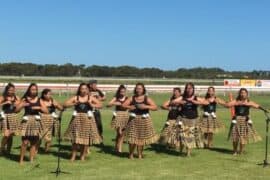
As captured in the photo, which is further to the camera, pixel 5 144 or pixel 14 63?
pixel 14 63

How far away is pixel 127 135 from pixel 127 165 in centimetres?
119

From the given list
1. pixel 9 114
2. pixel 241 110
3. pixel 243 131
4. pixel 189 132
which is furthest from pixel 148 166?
pixel 9 114

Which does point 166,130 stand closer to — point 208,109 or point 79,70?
point 208,109

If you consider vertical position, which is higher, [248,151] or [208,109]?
[208,109]

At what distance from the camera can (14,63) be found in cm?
11425

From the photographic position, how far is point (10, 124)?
587 inches

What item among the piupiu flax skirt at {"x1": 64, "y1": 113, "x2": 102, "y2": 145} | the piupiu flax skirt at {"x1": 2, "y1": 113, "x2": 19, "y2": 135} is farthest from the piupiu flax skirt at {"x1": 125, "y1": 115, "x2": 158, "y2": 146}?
the piupiu flax skirt at {"x1": 2, "y1": 113, "x2": 19, "y2": 135}

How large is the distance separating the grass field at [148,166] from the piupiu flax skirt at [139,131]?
20.2 inches

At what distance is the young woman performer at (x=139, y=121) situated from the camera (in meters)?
15.3

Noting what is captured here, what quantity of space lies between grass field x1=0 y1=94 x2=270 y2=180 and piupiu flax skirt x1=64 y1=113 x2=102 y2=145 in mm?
570

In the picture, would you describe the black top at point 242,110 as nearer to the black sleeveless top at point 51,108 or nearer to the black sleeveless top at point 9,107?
the black sleeveless top at point 51,108

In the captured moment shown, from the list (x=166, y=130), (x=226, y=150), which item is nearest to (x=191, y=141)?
(x=166, y=130)

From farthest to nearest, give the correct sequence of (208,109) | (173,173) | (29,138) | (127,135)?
(208,109) → (127,135) → (29,138) → (173,173)

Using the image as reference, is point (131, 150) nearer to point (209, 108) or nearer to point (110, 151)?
point (110, 151)
